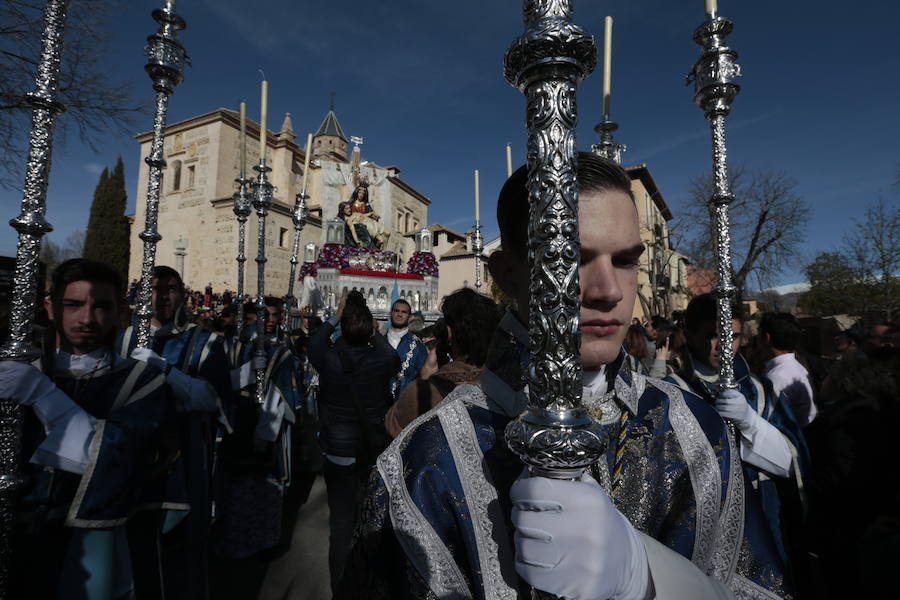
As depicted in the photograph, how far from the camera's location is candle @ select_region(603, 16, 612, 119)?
8.60 feet

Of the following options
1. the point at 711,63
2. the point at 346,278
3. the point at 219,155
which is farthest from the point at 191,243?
the point at 711,63

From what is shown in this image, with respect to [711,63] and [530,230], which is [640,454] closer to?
[530,230]

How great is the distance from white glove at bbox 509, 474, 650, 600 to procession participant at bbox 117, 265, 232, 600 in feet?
9.39

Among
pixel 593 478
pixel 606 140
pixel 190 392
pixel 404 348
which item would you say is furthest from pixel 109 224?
pixel 593 478

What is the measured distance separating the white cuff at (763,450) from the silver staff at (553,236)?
2.38 m

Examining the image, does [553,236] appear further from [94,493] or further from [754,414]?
[94,493]

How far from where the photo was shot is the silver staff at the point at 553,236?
0.71 meters

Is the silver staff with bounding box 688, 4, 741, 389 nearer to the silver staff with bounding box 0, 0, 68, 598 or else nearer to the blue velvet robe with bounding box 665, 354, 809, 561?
the blue velvet robe with bounding box 665, 354, 809, 561

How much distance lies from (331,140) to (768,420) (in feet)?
108

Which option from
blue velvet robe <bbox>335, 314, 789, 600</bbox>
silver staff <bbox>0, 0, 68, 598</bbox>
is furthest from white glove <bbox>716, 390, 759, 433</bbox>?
silver staff <bbox>0, 0, 68, 598</bbox>

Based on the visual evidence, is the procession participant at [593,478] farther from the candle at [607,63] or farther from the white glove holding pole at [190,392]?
the white glove holding pole at [190,392]

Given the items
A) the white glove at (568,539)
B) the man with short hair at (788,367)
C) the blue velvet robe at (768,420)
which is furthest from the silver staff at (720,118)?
the man with short hair at (788,367)

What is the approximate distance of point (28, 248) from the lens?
64.7 inches

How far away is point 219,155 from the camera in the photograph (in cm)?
→ 2586
